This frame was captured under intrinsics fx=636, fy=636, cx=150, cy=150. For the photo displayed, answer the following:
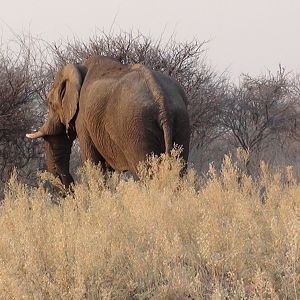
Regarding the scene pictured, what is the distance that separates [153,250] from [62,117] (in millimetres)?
5056

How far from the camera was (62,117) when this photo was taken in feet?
29.5

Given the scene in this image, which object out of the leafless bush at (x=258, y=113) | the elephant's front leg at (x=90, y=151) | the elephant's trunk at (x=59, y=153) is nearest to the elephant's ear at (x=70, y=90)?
the elephant's front leg at (x=90, y=151)

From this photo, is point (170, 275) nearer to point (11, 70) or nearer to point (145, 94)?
point (145, 94)

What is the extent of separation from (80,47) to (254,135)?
267 inches

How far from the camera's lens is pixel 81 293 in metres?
3.56

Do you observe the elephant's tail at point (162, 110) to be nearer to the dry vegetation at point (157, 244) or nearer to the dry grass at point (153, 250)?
the dry vegetation at point (157, 244)

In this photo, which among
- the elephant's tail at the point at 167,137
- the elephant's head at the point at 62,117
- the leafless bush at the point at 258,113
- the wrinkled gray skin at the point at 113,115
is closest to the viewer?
the elephant's tail at the point at 167,137

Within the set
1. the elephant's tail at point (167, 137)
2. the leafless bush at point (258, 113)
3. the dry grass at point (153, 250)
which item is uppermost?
the leafless bush at point (258, 113)

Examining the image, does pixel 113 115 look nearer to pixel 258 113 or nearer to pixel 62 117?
pixel 62 117

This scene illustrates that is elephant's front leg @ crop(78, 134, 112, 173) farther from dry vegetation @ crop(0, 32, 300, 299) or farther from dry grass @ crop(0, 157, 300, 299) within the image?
dry grass @ crop(0, 157, 300, 299)

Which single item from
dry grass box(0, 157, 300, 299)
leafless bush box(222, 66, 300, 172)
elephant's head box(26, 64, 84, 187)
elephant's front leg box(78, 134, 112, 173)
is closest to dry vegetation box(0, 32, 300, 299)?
dry grass box(0, 157, 300, 299)

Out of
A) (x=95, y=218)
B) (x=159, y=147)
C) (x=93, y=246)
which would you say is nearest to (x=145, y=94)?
(x=159, y=147)

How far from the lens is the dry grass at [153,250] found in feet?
12.3

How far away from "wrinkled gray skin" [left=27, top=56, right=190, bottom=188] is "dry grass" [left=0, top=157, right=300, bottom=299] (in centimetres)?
148
